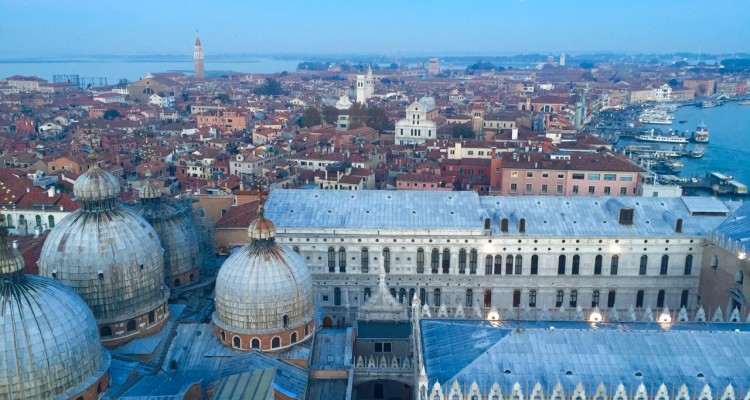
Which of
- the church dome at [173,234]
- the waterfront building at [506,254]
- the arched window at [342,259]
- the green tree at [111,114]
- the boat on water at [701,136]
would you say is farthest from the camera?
the green tree at [111,114]

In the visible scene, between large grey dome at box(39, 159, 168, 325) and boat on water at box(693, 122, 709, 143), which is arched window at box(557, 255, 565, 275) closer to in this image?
large grey dome at box(39, 159, 168, 325)

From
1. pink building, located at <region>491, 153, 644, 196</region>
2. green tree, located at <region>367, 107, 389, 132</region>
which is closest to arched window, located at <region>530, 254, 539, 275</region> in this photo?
pink building, located at <region>491, 153, 644, 196</region>

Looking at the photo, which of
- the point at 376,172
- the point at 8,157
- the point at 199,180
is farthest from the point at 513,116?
the point at 8,157

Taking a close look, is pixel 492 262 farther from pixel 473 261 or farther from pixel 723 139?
pixel 723 139

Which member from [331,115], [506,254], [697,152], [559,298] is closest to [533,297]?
[559,298]

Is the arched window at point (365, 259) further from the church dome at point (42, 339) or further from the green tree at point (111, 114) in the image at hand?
the green tree at point (111, 114)

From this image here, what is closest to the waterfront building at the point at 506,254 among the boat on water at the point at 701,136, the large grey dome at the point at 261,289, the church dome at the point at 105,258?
the large grey dome at the point at 261,289
